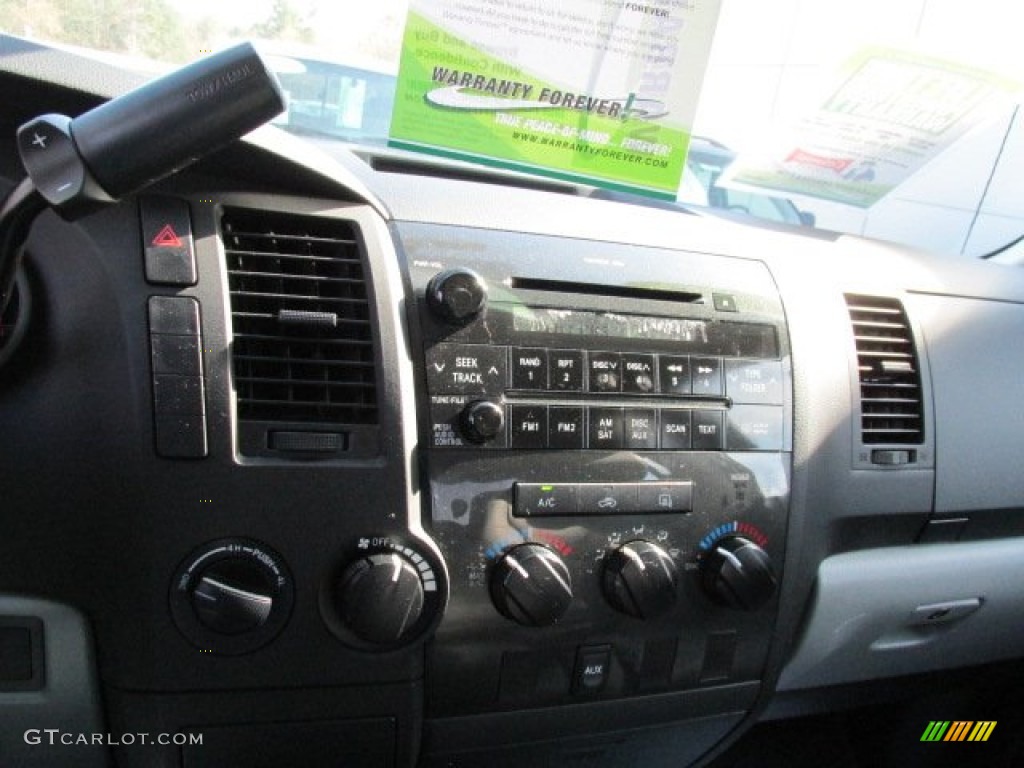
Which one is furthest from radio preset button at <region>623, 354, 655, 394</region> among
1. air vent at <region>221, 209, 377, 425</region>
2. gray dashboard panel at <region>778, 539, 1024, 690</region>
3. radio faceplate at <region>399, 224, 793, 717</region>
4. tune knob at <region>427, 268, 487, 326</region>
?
gray dashboard panel at <region>778, 539, 1024, 690</region>

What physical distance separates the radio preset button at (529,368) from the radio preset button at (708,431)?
9.9 inches

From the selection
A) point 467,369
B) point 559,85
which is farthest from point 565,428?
point 559,85

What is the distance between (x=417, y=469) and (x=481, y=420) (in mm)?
105

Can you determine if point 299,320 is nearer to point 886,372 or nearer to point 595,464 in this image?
point 595,464

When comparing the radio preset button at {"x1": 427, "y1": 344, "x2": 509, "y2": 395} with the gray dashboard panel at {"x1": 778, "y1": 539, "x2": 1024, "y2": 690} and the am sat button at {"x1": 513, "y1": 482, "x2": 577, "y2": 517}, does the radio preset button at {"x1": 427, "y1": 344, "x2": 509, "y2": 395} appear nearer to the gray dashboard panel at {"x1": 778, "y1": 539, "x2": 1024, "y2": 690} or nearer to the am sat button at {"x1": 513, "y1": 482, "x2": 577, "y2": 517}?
the am sat button at {"x1": 513, "y1": 482, "x2": 577, "y2": 517}

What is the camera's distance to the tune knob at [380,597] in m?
1.13

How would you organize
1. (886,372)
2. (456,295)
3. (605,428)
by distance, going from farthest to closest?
(886,372) → (605,428) → (456,295)

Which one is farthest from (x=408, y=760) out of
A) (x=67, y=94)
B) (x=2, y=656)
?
(x=67, y=94)

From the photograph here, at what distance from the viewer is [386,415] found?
1.18 metres

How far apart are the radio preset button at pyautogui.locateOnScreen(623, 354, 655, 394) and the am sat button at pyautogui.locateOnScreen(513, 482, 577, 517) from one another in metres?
0.17

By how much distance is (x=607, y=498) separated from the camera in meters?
1.31

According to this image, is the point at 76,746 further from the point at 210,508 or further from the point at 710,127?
the point at 710,127

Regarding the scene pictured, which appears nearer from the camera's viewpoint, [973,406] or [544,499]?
[544,499]

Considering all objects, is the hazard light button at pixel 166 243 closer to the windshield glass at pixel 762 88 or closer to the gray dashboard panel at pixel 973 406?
the windshield glass at pixel 762 88
